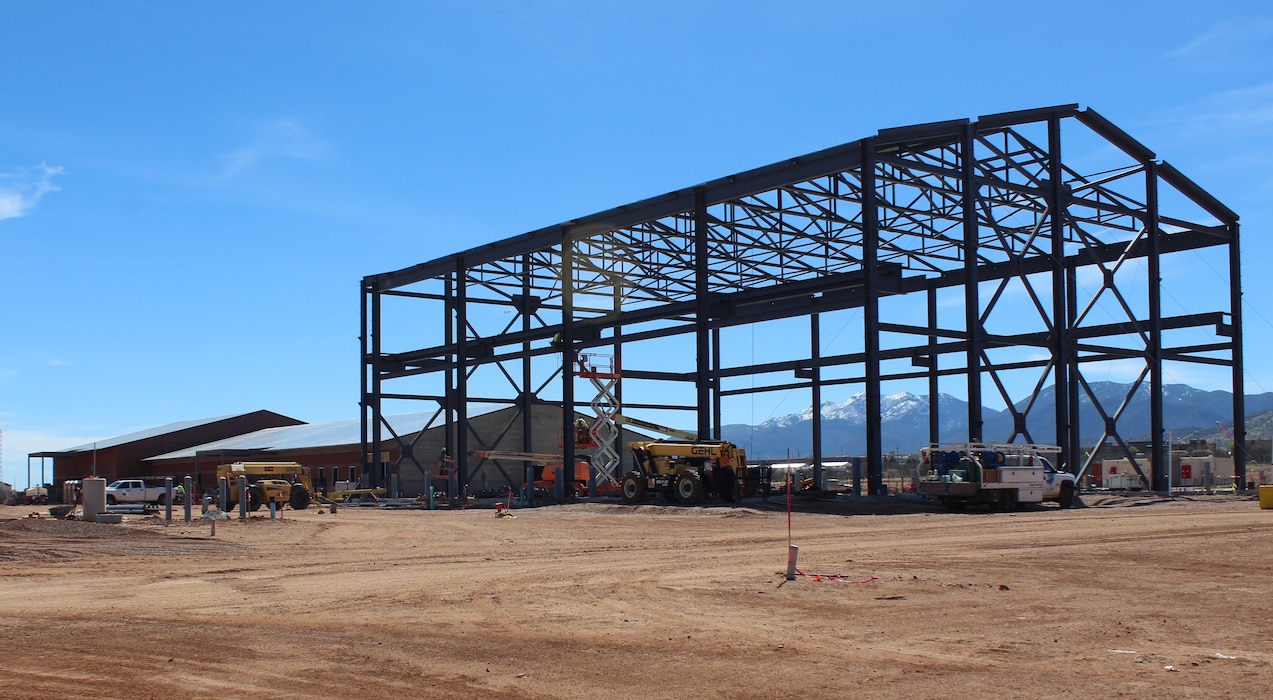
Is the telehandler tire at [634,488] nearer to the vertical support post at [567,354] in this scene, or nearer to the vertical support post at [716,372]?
the vertical support post at [567,354]

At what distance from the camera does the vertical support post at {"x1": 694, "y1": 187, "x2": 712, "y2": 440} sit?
45938 mm

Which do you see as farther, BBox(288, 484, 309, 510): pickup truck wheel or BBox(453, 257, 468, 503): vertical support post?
BBox(453, 257, 468, 503): vertical support post

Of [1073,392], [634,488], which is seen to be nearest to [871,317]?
[634,488]

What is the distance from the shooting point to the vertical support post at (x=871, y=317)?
129 feet

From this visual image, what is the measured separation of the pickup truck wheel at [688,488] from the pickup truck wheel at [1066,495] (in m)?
11.8

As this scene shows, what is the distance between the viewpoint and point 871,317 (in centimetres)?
3981

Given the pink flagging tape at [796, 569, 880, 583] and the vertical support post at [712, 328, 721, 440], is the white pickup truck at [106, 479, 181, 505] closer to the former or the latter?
the vertical support post at [712, 328, 721, 440]

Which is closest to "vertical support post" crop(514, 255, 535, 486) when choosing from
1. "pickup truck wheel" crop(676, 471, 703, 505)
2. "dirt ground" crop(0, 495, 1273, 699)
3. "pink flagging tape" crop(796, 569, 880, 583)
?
"pickup truck wheel" crop(676, 471, 703, 505)

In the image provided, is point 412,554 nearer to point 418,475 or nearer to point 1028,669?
point 1028,669

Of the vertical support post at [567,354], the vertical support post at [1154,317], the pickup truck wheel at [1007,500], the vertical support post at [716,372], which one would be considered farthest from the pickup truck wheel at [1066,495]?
the vertical support post at [716,372]

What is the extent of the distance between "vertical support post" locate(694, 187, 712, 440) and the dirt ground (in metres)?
20.9

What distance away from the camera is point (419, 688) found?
9148 mm

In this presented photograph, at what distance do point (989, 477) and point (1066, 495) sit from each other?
3821 millimetres

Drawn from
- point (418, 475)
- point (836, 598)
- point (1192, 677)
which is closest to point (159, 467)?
point (418, 475)
